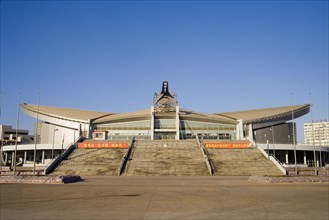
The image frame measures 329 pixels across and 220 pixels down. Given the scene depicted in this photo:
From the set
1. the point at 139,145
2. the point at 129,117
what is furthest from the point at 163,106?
the point at 139,145

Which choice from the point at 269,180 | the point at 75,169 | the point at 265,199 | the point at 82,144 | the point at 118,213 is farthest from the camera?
the point at 82,144

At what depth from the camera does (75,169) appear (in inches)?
1398

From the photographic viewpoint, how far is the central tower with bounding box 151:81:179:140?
6238 centimetres

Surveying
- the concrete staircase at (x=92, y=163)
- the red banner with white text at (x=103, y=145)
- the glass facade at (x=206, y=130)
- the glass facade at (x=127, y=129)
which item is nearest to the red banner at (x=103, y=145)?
the red banner with white text at (x=103, y=145)

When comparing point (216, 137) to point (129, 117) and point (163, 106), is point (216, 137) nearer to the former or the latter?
point (163, 106)

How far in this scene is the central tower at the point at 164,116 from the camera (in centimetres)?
6238

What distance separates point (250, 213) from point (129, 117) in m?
52.5

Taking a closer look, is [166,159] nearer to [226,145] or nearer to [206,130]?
[226,145]

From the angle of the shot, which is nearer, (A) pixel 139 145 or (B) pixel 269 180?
(B) pixel 269 180

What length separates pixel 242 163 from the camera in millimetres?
37875

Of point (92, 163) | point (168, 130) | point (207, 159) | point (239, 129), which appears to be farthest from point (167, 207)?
point (239, 129)

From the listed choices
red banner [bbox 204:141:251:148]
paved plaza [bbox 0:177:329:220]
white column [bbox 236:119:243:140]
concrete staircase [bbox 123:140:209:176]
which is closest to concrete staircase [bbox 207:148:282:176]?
red banner [bbox 204:141:251:148]

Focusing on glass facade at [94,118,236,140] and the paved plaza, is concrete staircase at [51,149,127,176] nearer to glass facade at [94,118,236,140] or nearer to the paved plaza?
glass facade at [94,118,236,140]

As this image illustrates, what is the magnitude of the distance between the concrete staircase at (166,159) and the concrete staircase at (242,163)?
82.9 inches
